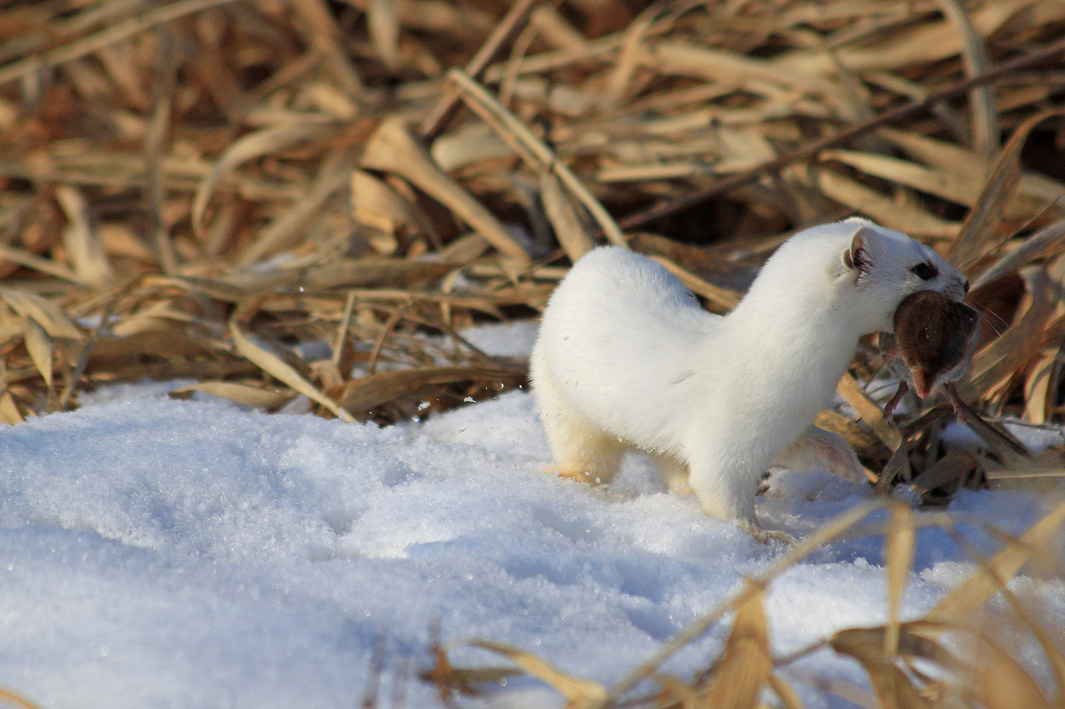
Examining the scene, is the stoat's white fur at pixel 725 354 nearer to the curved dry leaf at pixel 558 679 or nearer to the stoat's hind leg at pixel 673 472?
the stoat's hind leg at pixel 673 472

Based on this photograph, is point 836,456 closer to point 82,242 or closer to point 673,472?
point 673,472

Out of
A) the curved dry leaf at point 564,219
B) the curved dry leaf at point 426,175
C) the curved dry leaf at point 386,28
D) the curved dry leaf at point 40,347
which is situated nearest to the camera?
the curved dry leaf at point 40,347

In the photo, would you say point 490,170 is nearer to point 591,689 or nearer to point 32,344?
point 32,344

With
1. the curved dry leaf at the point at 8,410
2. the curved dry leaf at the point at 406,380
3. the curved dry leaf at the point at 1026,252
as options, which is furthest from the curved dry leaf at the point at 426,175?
the curved dry leaf at the point at 8,410

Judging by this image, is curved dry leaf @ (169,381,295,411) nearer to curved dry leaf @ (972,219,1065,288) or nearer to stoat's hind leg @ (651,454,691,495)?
stoat's hind leg @ (651,454,691,495)

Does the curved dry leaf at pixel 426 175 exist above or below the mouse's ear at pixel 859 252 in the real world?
below

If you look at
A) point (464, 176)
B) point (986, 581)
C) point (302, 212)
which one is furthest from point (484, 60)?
point (986, 581)
